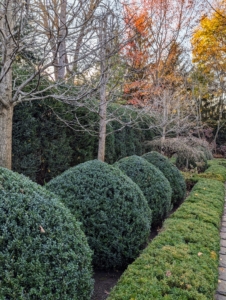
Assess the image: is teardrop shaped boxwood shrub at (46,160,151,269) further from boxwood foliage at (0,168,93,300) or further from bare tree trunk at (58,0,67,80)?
bare tree trunk at (58,0,67,80)

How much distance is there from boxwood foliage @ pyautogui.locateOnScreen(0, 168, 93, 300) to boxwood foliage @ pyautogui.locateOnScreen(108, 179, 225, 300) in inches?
20.6

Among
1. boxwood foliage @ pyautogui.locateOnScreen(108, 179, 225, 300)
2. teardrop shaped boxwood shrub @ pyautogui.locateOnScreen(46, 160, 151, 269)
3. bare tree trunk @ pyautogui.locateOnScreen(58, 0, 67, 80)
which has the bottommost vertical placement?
boxwood foliage @ pyautogui.locateOnScreen(108, 179, 225, 300)

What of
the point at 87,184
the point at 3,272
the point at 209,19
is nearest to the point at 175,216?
the point at 87,184

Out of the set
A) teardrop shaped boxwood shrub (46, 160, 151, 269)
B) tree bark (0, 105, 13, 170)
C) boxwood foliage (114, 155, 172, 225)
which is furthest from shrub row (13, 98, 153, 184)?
teardrop shaped boxwood shrub (46, 160, 151, 269)

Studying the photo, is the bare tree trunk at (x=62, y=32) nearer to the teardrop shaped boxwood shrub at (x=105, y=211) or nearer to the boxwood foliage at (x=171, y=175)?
the teardrop shaped boxwood shrub at (x=105, y=211)

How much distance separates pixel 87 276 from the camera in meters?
1.61

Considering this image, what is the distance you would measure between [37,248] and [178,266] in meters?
1.51

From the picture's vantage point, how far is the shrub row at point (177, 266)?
6.27ft

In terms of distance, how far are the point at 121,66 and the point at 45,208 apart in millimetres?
3812

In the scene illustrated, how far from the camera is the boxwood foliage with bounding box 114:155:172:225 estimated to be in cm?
381

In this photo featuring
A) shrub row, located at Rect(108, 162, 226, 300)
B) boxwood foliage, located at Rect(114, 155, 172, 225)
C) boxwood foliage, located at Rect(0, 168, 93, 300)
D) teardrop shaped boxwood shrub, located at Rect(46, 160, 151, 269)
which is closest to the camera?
boxwood foliage, located at Rect(0, 168, 93, 300)

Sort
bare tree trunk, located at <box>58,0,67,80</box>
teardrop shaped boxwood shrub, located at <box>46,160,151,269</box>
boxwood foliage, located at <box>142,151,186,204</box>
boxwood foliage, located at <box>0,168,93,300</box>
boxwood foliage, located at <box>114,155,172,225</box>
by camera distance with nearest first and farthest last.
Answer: boxwood foliage, located at <box>0,168,93,300</box>
bare tree trunk, located at <box>58,0,67,80</box>
teardrop shaped boxwood shrub, located at <box>46,160,151,269</box>
boxwood foliage, located at <box>114,155,172,225</box>
boxwood foliage, located at <box>142,151,186,204</box>

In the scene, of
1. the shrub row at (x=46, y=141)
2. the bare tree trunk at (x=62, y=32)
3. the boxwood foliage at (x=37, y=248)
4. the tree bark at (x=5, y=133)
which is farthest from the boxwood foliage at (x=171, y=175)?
the boxwood foliage at (x=37, y=248)

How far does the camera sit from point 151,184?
3.88 metres
